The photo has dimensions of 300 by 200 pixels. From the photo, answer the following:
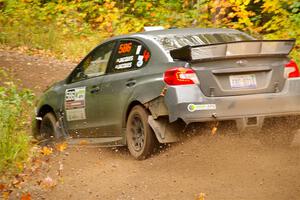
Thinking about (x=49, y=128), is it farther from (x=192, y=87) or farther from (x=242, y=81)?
(x=242, y=81)

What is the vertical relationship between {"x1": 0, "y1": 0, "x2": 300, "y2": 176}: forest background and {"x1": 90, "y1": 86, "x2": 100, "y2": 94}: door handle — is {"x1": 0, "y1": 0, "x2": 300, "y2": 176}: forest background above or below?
below

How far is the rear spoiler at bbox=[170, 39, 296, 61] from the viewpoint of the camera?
7012 millimetres

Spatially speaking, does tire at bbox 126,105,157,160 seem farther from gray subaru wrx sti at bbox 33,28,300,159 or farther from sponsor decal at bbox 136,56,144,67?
sponsor decal at bbox 136,56,144,67

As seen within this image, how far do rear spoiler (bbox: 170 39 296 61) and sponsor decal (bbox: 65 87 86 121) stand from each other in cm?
211

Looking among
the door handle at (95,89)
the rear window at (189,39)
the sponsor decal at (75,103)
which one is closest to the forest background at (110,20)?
the sponsor decal at (75,103)

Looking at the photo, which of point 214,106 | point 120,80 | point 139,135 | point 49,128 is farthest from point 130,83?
point 49,128

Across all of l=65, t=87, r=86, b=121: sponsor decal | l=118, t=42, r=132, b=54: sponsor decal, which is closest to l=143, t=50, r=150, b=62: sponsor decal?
l=118, t=42, r=132, b=54: sponsor decal

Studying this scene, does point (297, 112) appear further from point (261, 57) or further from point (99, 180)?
point (99, 180)

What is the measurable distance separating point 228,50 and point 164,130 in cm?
115

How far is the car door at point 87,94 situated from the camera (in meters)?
8.66

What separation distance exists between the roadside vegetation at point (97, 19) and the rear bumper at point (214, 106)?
9172mm

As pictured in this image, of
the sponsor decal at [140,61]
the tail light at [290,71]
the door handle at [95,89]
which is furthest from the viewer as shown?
the door handle at [95,89]

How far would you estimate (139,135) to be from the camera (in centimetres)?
771

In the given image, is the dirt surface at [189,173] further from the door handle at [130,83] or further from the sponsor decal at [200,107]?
the door handle at [130,83]
